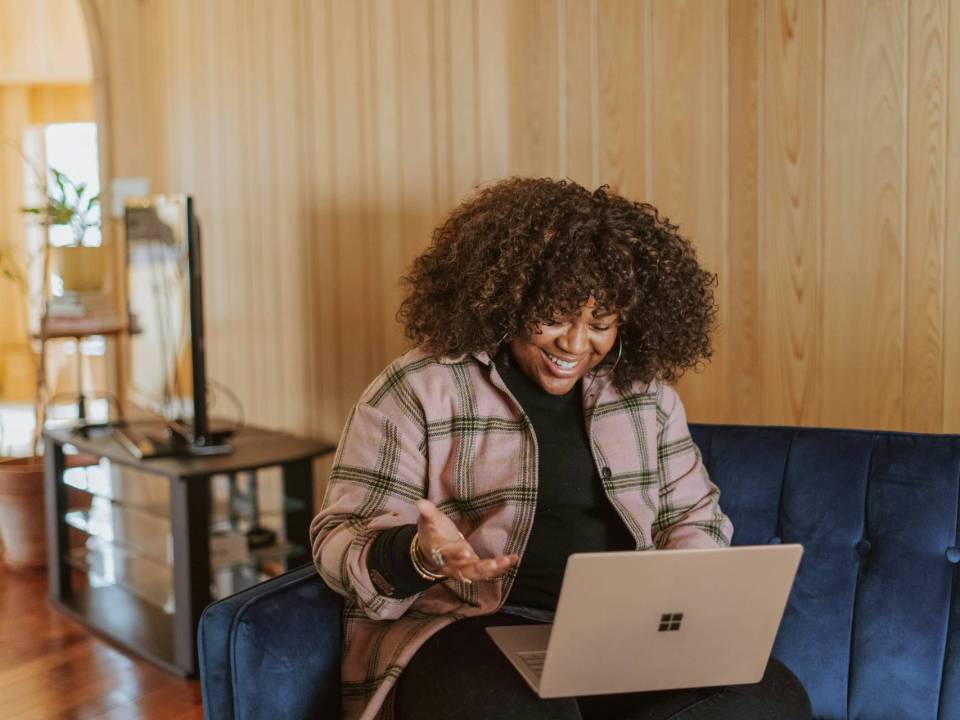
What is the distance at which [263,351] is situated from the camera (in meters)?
3.51

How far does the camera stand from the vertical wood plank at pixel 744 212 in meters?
2.31

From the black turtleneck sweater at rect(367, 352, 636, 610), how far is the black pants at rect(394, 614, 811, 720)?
13 centimetres

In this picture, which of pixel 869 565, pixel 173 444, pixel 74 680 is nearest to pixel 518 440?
pixel 869 565

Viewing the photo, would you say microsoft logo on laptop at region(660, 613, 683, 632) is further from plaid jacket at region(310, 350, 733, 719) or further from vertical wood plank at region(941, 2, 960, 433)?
vertical wood plank at region(941, 2, 960, 433)

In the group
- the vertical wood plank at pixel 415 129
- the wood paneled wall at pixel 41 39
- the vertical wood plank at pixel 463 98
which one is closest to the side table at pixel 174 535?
the vertical wood plank at pixel 415 129

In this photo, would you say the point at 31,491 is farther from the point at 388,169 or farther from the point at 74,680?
the point at 388,169

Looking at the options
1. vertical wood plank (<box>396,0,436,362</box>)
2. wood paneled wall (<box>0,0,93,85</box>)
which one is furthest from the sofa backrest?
wood paneled wall (<box>0,0,93,85</box>)

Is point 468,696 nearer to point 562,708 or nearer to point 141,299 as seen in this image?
point 562,708

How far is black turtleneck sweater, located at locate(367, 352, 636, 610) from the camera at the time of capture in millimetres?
1673

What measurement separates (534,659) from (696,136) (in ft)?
4.41

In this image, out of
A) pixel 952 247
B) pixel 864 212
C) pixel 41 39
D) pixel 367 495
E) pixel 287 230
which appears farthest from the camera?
pixel 41 39

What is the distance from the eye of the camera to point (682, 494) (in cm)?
182

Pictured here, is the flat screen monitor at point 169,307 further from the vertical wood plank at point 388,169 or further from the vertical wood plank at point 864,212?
the vertical wood plank at point 864,212

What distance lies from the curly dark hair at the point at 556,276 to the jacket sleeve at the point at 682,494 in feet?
0.29
